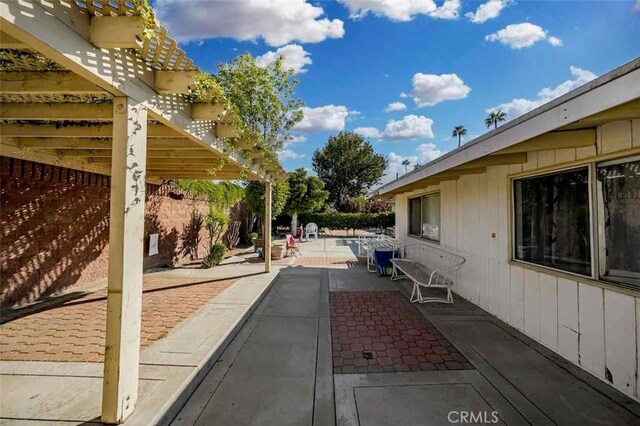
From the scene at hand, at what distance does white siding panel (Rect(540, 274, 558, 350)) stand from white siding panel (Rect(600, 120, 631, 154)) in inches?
61.3

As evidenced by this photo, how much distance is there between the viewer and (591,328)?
119 inches

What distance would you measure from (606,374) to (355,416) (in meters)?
2.50

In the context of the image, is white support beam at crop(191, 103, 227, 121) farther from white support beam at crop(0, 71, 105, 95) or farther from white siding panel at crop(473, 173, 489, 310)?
white siding panel at crop(473, 173, 489, 310)

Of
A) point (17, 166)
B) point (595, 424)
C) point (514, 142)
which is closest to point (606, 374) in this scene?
point (595, 424)

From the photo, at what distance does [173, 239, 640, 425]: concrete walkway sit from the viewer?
2.44 meters

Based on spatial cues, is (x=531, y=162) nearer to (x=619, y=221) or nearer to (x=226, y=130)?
(x=619, y=221)

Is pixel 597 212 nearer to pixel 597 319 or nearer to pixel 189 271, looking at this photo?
pixel 597 319

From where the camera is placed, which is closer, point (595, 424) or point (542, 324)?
point (595, 424)

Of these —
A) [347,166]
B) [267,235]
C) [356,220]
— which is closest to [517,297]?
[267,235]

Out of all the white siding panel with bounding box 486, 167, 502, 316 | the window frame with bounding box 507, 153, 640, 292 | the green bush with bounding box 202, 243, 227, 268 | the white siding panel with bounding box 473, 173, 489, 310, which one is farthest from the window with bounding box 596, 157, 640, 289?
the green bush with bounding box 202, 243, 227, 268

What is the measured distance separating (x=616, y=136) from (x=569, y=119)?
48.1 inches

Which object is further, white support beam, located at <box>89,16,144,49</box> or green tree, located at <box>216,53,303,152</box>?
green tree, located at <box>216,53,303,152</box>

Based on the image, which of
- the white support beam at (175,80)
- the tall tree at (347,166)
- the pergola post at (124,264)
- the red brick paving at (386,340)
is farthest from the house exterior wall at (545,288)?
the tall tree at (347,166)

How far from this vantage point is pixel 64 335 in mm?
3941
